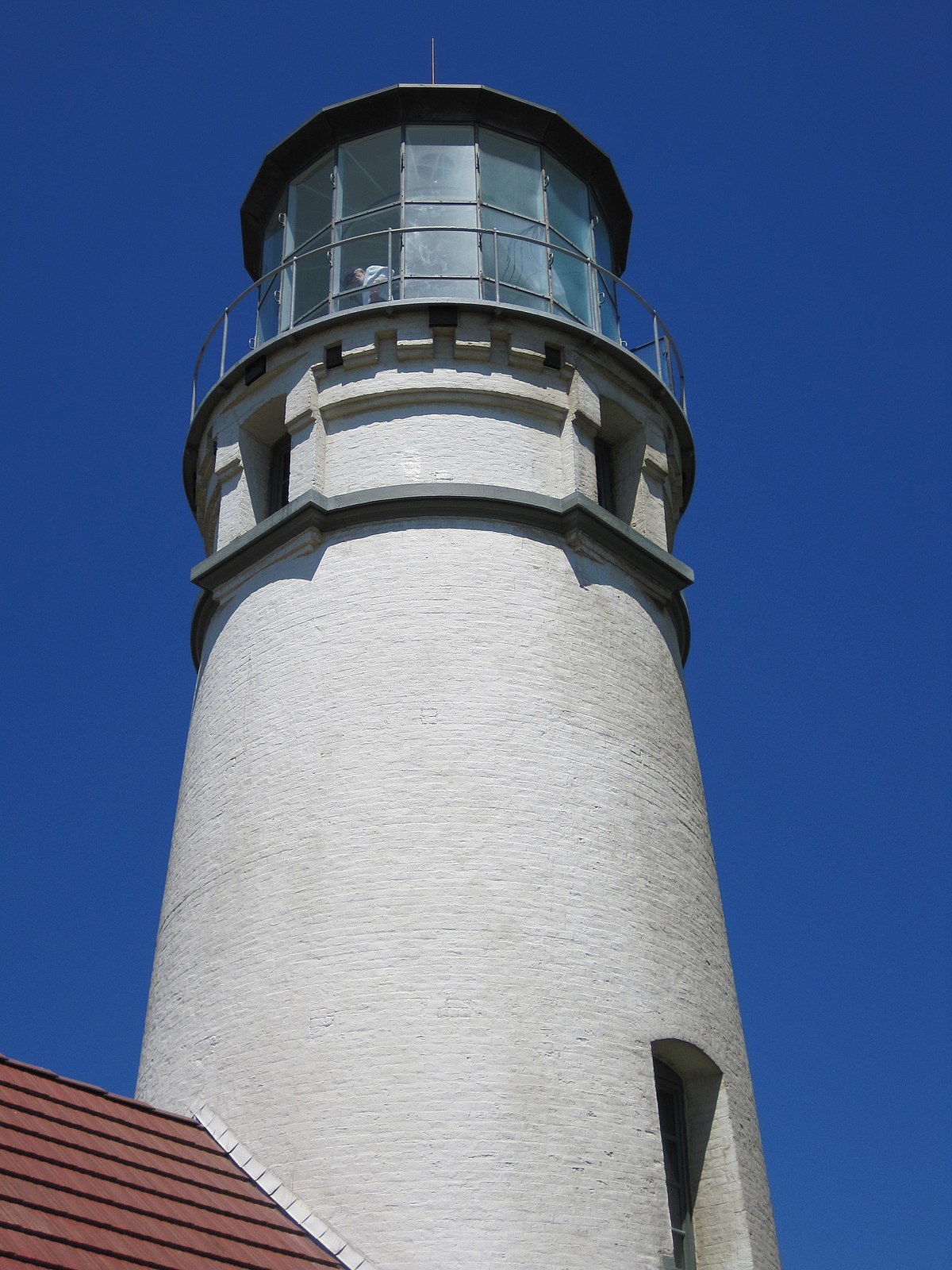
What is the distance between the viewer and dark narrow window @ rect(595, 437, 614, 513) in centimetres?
1557

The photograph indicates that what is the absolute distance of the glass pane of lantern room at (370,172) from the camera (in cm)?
1667

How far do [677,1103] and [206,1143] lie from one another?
376 centimetres

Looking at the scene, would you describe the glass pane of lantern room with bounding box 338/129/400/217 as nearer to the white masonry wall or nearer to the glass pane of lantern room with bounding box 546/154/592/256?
the glass pane of lantern room with bounding box 546/154/592/256

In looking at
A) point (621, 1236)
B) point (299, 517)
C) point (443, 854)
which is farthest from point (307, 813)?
point (621, 1236)

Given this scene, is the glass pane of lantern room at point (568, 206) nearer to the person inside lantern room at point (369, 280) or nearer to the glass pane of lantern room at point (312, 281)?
the person inside lantern room at point (369, 280)

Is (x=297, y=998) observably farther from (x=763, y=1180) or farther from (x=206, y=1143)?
(x=763, y=1180)

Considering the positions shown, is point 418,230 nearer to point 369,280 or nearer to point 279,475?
point 369,280

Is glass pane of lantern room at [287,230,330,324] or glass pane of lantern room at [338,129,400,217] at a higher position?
glass pane of lantern room at [338,129,400,217]

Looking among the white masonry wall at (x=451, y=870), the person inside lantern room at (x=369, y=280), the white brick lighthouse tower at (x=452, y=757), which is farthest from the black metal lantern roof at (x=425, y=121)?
the white masonry wall at (x=451, y=870)

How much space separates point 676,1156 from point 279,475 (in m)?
7.84

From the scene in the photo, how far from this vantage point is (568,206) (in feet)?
56.7

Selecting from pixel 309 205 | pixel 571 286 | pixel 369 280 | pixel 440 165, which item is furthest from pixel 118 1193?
pixel 309 205

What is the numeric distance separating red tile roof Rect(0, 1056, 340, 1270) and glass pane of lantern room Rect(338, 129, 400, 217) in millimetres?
10133

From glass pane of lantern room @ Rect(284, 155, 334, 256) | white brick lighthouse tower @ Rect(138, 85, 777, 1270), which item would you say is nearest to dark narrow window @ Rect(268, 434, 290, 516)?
white brick lighthouse tower @ Rect(138, 85, 777, 1270)
